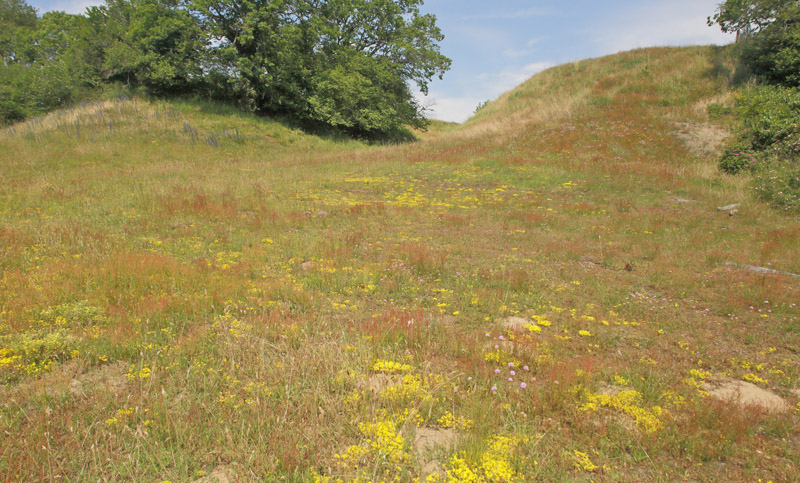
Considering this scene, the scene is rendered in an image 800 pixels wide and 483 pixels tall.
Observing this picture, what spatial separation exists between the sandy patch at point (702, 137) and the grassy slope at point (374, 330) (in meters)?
6.73

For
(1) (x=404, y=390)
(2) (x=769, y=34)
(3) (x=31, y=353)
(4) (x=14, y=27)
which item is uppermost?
(4) (x=14, y=27)

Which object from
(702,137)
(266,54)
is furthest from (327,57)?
(702,137)

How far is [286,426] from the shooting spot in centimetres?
318

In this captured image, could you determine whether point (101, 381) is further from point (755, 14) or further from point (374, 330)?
point (755, 14)

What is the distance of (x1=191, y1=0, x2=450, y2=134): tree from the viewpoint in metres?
26.9

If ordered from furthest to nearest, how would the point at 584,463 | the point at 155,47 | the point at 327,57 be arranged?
the point at 327,57 < the point at 155,47 < the point at 584,463

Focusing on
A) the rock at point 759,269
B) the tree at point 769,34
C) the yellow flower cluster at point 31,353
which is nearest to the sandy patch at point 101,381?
the yellow flower cluster at point 31,353

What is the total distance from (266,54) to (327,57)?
560cm

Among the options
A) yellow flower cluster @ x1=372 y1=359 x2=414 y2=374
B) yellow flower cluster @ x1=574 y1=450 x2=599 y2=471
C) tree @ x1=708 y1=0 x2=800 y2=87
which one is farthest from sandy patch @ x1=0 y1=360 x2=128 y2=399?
tree @ x1=708 y1=0 x2=800 y2=87

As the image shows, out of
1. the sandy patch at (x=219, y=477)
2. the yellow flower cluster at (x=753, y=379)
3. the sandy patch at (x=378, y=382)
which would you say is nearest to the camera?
the sandy patch at (x=219, y=477)

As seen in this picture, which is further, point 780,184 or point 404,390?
point 780,184

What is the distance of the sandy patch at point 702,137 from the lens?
19.6 m

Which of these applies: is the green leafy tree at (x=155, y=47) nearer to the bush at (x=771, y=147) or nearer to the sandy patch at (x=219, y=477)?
the sandy patch at (x=219, y=477)

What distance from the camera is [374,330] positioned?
486 centimetres
